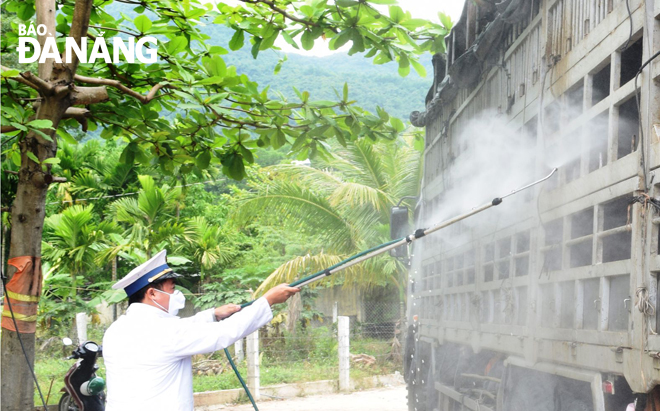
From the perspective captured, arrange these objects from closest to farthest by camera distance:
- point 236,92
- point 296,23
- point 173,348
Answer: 1. point 173,348
2. point 236,92
3. point 296,23

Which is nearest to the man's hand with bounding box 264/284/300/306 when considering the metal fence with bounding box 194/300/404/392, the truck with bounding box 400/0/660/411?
the truck with bounding box 400/0/660/411

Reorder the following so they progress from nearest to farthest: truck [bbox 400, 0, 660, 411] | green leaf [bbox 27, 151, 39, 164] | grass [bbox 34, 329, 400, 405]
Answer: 1. truck [bbox 400, 0, 660, 411]
2. green leaf [bbox 27, 151, 39, 164]
3. grass [bbox 34, 329, 400, 405]

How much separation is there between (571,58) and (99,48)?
3.28 metres

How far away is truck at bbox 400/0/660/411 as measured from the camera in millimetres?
2779

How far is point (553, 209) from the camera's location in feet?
12.3

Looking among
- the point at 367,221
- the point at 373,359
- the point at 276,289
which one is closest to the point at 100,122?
the point at 276,289

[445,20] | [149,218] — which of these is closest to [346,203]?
[149,218]

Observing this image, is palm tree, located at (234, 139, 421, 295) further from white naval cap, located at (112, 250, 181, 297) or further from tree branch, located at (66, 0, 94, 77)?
white naval cap, located at (112, 250, 181, 297)

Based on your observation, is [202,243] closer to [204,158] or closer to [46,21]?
[204,158]

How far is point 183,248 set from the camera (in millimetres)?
19016

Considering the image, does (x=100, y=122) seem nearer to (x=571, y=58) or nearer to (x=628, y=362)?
(x=571, y=58)

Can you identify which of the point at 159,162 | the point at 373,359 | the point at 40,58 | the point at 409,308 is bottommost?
the point at 373,359

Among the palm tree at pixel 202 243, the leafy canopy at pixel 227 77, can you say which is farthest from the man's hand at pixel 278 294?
the palm tree at pixel 202 243

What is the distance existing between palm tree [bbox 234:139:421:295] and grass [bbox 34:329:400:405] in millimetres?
1452
